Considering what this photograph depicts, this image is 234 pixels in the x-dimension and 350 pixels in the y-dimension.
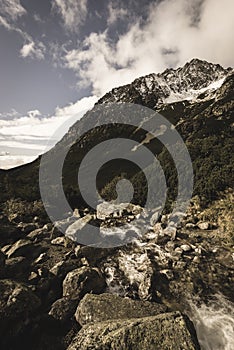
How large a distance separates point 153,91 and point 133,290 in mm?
129057

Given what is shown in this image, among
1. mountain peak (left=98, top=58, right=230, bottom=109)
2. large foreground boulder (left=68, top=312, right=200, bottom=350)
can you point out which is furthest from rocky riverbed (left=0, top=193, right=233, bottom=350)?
mountain peak (left=98, top=58, right=230, bottom=109)

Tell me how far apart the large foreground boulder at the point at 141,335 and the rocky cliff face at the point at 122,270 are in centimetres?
4

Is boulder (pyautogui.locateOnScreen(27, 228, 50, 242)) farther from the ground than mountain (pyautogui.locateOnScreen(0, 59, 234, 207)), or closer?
closer

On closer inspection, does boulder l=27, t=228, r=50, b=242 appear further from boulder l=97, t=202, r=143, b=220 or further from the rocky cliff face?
boulder l=97, t=202, r=143, b=220

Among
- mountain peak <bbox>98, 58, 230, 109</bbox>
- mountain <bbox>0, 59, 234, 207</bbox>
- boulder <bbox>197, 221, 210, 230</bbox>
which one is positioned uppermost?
mountain peak <bbox>98, 58, 230, 109</bbox>

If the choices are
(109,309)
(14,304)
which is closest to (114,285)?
(109,309)

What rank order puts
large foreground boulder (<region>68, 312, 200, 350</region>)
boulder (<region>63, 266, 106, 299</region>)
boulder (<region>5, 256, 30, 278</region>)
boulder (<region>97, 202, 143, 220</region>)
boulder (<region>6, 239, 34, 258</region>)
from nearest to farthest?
large foreground boulder (<region>68, 312, 200, 350</region>) → boulder (<region>63, 266, 106, 299</region>) → boulder (<region>5, 256, 30, 278</region>) → boulder (<region>6, 239, 34, 258</region>) → boulder (<region>97, 202, 143, 220</region>)

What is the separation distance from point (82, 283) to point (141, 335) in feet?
19.1

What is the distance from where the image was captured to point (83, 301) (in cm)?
1291

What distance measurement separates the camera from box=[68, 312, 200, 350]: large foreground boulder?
9.20m

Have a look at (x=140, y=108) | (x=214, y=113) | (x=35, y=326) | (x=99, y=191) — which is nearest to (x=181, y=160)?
(x=99, y=191)

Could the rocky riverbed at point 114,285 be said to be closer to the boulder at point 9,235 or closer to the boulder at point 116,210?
the boulder at point 9,235

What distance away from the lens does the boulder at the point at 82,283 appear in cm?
1419

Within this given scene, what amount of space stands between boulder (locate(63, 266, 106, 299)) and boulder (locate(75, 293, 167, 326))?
1.17 metres
